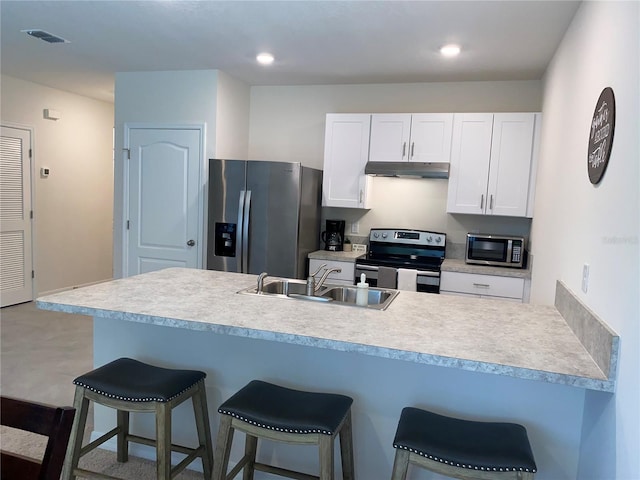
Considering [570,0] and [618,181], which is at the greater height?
[570,0]

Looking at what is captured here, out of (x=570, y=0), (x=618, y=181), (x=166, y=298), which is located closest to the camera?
(x=618, y=181)

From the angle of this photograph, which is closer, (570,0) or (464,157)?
(570,0)

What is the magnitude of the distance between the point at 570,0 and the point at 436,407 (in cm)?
219

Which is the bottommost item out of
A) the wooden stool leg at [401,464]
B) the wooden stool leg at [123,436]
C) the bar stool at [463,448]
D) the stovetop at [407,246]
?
the wooden stool leg at [123,436]

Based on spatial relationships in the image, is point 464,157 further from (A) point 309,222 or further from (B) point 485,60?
(A) point 309,222

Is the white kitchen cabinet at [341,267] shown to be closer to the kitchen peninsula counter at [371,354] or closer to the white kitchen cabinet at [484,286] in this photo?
the white kitchen cabinet at [484,286]

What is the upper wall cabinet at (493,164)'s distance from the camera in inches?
150

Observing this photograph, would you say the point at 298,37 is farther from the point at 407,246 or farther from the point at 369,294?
the point at 407,246

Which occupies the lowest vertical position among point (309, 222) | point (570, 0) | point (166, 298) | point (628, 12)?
point (166, 298)

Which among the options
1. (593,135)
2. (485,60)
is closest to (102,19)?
(485,60)

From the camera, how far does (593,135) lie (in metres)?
1.88

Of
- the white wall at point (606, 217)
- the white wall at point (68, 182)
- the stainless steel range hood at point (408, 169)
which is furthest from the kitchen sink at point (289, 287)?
the white wall at point (68, 182)

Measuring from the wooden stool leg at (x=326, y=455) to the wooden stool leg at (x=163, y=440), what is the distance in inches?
26.4

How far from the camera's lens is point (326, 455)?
1.62 m
